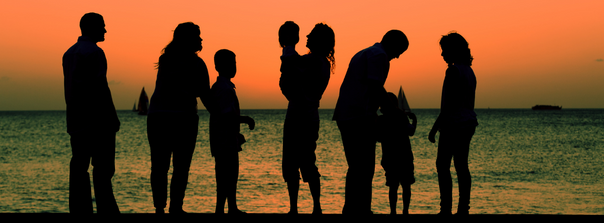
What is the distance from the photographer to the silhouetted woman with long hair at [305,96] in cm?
381

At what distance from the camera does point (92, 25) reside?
3611 millimetres

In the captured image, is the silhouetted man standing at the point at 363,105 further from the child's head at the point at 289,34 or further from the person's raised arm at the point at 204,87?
the person's raised arm at the point at 204,87

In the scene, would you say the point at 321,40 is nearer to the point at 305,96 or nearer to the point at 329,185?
the point at 305,96

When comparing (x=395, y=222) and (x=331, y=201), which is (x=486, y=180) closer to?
(x=331, y=201)

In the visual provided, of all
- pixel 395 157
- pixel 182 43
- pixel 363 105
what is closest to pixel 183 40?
pixel 182 43

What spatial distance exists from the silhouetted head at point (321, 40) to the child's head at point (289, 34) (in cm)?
14

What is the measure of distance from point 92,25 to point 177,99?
3.15 ft

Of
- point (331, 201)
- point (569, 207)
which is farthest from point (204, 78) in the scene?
point (569, 207)

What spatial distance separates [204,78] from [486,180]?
21.4 m

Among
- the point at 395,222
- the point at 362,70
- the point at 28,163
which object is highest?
the point at 362,70

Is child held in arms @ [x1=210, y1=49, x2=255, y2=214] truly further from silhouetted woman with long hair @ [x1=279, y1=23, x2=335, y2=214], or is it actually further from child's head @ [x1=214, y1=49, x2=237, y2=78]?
silhouetted woman with long hair @ [x1=279, y1=23, x2=335, y2=214]

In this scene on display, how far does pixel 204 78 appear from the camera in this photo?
142 inches

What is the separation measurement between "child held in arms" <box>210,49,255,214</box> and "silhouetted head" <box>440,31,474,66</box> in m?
1.91

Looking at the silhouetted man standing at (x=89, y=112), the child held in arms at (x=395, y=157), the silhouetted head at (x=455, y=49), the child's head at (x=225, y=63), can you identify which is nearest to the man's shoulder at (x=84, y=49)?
the silhouetted man standing at (x=89, y=112)
